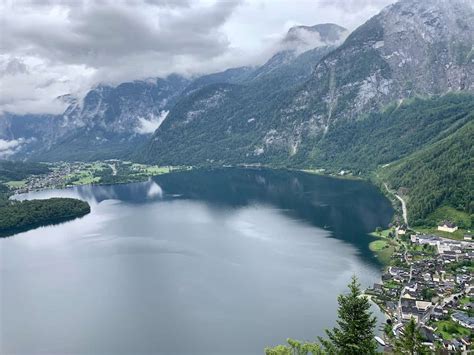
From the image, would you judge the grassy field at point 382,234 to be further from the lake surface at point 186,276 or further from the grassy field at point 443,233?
the grassy field at point 443,233

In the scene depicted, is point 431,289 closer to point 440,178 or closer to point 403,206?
point 403,206

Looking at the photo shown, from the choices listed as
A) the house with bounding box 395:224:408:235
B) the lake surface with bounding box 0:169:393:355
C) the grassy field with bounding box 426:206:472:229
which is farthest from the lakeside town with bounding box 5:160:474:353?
the lake surface with bounding box 0:169:393:355

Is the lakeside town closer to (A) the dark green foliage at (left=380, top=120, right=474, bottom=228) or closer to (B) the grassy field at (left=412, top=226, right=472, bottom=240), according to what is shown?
(B) the grassy field at (left=412, top=226, right=472, bottom=240)

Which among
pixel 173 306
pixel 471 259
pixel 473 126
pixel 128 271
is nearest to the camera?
pixel 173 306

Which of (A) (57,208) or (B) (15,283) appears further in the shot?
(A) (57,208)

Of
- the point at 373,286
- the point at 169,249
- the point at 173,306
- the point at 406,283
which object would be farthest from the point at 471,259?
the point at 169,249

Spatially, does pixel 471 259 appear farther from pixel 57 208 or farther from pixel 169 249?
pixel 57 208

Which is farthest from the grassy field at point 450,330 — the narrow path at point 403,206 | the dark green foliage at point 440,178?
the narrow path at point 403,206
